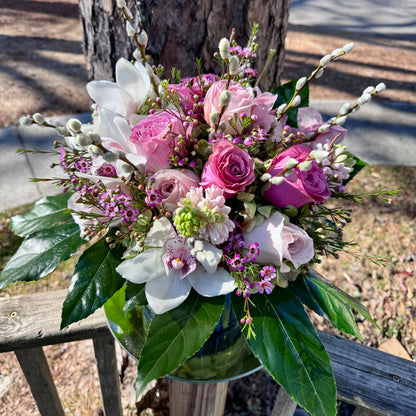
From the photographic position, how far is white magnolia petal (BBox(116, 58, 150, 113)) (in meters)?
0.89

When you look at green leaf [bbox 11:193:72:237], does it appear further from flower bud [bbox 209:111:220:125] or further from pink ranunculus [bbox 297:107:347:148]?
pink ranunculus [bbox 297:107:347:148]

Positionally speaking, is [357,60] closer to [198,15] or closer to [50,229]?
[198,15]

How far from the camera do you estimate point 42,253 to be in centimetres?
94

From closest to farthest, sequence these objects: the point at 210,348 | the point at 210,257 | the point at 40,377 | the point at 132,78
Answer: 1. the point at 210,257
2. the point at 132,78
3. the point at 210,348
4. the point at 40,377

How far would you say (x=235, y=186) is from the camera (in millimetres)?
786

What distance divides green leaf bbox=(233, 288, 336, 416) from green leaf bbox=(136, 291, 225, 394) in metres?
0.08

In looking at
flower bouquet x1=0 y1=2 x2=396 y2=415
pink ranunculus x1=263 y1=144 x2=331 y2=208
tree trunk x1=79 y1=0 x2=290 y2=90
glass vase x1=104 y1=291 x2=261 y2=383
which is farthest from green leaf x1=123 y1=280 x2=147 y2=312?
tree trunk x1=79 y1=0 x2=290 y2=90

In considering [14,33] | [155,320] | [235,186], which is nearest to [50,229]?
[155,320]

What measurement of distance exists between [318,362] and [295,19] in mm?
8799

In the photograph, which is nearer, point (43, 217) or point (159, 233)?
point (159, 233)

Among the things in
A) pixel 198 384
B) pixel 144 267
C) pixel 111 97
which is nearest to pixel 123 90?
pixel 111 97

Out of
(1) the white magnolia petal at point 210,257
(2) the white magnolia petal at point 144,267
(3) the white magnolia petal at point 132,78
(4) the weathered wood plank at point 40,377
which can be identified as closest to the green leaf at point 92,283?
(2) the white magnolia petal at point 144,267

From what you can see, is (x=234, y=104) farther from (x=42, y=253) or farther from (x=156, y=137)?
(x=42, y=253)

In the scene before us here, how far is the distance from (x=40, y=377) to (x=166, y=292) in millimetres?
809
